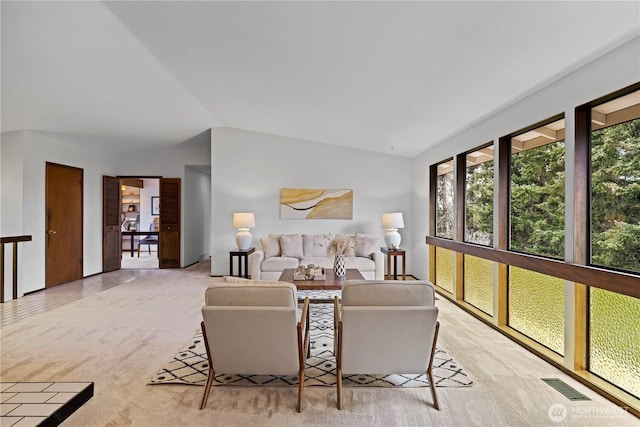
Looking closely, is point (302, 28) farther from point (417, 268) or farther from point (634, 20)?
point (417, 268)

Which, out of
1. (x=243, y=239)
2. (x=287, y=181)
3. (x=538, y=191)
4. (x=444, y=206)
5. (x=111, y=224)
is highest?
(x=287, y=181)

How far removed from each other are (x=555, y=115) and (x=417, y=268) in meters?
4.43

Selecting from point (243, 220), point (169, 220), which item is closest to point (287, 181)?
point (243, 220)

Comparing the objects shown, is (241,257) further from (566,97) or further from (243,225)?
Answer: (566,97)

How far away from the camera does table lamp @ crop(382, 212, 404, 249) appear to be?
670 cm

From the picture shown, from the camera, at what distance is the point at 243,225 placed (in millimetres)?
6738

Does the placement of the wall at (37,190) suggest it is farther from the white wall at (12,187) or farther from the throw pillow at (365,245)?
the throw pillow at (365,245)

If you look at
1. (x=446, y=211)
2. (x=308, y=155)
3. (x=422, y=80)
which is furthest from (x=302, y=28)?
(x=308, y=155)

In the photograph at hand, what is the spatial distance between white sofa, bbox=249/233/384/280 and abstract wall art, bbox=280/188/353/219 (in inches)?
22.9

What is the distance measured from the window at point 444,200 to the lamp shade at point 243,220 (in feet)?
10.7

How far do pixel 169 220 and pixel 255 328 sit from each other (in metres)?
6.93

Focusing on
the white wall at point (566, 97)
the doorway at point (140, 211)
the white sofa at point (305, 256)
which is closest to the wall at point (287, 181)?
the white sofa at point (305, 256)

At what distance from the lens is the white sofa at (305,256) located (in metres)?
5.98

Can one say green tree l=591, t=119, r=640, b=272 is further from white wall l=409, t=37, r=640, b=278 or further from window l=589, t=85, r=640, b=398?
white wall l=409, t=37, r=640, b=278
